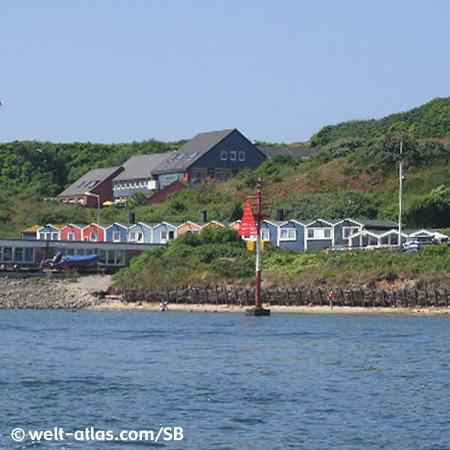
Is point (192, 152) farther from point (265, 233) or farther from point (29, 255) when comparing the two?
point (29, 255)

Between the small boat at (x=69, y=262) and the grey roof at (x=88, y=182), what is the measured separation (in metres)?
52.4

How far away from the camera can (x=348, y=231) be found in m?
105

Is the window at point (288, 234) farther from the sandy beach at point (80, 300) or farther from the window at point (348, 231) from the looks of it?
the sandy beach at point (80, 300)

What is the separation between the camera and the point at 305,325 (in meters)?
66.4

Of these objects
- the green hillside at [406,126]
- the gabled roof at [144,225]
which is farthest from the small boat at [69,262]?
the green hillside at [406,126]

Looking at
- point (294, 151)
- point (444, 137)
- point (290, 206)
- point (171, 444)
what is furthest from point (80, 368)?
point (294, 151)

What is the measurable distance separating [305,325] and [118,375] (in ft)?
84.8

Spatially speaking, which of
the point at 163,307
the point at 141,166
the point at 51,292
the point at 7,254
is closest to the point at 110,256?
the point at 7,254

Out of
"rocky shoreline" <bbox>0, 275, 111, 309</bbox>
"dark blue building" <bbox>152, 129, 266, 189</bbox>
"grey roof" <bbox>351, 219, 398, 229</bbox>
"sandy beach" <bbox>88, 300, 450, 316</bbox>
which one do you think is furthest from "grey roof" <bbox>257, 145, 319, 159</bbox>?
"sandy beach" <bbox>88, 300, 450, 316</bbox>

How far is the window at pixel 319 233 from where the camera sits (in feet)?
348

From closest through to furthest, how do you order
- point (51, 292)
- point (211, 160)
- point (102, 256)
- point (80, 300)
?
point (80, 300) → point (51, 292) → point (102, 256) → point (211, 160)

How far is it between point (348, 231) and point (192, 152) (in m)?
52.1

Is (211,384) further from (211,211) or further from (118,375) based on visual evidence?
(211,211)

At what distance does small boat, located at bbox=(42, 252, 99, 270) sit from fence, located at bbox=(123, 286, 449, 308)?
48.4ft
